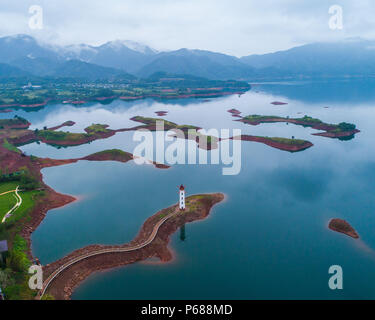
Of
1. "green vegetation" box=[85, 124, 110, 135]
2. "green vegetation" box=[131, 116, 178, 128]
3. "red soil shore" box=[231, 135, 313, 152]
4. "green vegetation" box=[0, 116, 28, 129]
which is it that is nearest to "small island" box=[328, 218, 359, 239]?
"red soil shore" box=[231, 135, 313, 152]

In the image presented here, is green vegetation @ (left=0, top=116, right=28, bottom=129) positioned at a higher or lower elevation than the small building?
higher

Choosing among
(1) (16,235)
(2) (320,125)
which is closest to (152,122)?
(2) (320,125)

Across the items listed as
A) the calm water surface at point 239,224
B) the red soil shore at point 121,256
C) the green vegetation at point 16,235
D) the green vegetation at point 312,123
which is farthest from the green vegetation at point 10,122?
the green vegetation at point 312,123

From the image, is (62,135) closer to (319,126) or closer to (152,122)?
(152,122)

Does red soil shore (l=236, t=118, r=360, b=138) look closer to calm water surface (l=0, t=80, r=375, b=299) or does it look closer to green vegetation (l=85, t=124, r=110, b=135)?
calm water surface (l=0, t=80, r=375, b=299)

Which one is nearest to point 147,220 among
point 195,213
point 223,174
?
point 195,213

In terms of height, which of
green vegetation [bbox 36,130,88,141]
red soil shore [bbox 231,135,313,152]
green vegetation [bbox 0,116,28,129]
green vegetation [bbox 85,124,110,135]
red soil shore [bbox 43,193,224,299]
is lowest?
red soil shore [bbox 43,193,224,299]

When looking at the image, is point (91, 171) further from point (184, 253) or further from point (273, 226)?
point (273, 226)

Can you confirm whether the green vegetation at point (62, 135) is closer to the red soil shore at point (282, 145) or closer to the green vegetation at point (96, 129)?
the green vegetation at point (96, 129)
